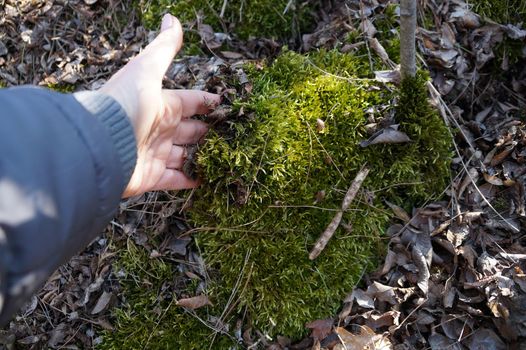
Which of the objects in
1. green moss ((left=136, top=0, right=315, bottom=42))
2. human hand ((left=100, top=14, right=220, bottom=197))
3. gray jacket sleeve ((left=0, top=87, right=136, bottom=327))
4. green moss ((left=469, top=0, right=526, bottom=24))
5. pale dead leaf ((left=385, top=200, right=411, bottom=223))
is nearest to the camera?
gray jacket sleeve ((left=0, top=87, right=136, bottom=327))

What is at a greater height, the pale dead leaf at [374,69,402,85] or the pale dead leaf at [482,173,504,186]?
the pale dead leaf at [374,69,402,85]

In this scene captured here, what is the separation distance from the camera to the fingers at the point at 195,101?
2.81 metres

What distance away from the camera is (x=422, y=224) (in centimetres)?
297

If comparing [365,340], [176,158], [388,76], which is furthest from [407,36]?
[365,340]

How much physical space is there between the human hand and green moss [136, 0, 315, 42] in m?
0.80

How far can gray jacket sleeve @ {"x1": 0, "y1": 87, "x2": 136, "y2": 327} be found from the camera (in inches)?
68.8

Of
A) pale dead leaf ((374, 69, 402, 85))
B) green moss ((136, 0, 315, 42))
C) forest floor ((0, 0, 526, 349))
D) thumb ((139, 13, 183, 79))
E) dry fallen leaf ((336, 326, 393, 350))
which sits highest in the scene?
thumb ((139, 13, 183, 79))

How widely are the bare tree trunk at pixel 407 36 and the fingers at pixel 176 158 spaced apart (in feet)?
4.67

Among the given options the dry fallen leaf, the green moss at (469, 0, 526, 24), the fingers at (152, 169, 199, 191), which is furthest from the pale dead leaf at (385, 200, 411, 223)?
the green moss at (469, 0, 526, 24)

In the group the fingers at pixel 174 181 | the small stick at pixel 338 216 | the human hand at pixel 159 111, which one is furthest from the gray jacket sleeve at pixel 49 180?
the small stick at pixel 338 216

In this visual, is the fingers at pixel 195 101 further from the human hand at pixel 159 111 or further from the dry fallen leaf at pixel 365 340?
the dry fallen leaf at pixel 365 340

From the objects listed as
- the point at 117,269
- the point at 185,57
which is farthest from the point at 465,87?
the point at 117,269

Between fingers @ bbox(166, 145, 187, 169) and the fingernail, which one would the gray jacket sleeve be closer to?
fingers @ bbox(166, 145, 187, 169)

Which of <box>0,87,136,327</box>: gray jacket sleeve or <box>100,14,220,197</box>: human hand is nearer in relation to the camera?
<box>0,87,136,327</box>: gray jacket sleeve
